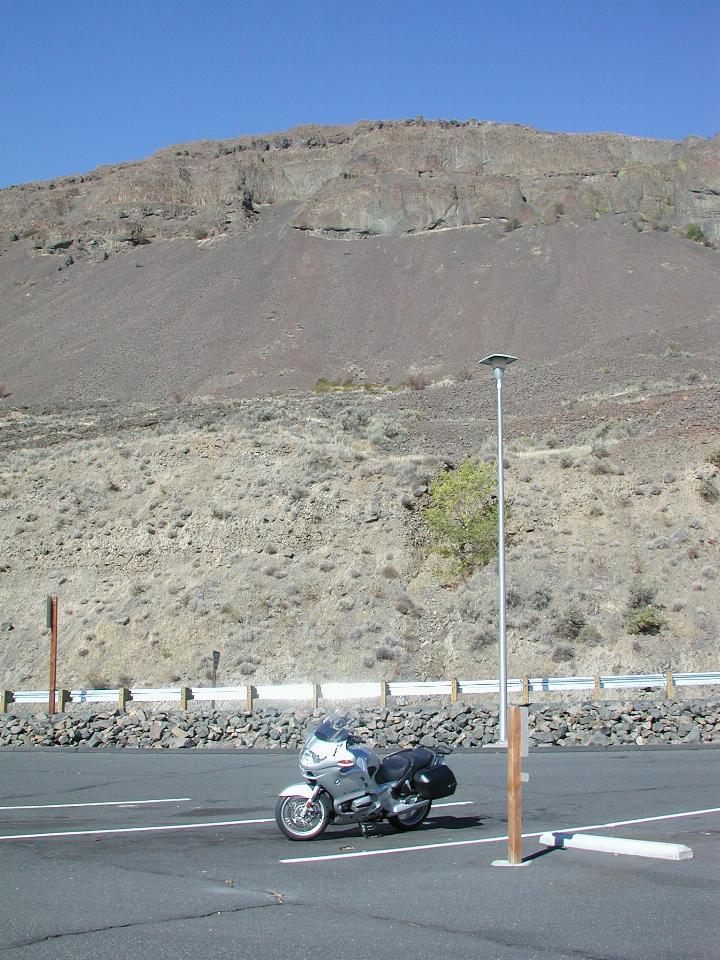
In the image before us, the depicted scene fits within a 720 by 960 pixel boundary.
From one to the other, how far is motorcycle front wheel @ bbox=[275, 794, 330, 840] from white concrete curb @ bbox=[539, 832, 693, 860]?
84.5 inches

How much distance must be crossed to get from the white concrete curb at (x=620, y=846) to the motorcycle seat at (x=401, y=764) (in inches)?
55.1

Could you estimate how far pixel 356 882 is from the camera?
27.8 ft

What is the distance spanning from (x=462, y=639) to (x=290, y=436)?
18534 mm

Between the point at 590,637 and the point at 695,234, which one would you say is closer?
the point at 590,637

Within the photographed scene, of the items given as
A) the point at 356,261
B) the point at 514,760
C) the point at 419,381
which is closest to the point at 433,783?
the point at 514,760

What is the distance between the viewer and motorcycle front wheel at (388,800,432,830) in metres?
10.8

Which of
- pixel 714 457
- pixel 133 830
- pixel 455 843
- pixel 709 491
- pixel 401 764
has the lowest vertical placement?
pixel 133 830

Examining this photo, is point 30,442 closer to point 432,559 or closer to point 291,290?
point 432,559

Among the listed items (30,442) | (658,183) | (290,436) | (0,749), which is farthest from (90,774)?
(658,183)

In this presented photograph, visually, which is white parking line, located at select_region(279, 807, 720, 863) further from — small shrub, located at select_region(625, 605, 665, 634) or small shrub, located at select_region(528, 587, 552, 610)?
small shrub, located at select_region(528, 587, 552, 610)

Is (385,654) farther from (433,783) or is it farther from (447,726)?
(433,783)

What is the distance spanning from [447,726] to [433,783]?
10324 millimetres

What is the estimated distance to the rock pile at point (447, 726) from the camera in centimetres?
2056

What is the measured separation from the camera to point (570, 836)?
10055 mm
